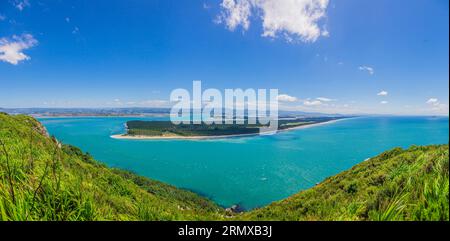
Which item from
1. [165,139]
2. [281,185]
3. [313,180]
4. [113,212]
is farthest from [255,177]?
[165,139]

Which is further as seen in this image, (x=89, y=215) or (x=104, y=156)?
(x=104, y=156)
